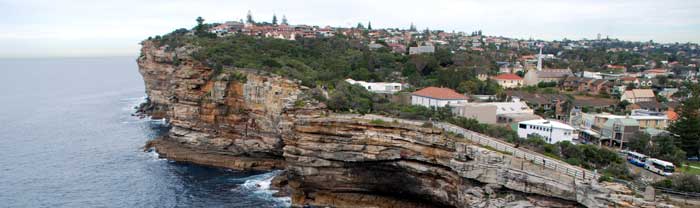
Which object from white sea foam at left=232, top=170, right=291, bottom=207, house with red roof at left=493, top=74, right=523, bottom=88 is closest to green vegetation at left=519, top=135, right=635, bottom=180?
white sea foam at left=232, top=170, right=291, bottom=207

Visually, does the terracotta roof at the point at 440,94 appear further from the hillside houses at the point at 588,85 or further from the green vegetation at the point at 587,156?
the hillside houses at the point at 588,85

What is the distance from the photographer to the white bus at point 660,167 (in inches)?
1007

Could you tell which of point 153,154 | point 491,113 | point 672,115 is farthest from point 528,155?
point 153,154

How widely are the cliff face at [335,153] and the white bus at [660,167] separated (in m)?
5.96

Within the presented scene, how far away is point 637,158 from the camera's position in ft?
91.7

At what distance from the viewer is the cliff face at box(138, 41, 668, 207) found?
84.1 ft

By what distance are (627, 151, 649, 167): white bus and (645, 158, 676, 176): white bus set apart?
384mm

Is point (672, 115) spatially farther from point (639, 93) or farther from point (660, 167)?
point (660, 167)

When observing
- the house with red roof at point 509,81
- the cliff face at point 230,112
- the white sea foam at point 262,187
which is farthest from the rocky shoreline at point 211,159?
the house with red roof at point 509,81

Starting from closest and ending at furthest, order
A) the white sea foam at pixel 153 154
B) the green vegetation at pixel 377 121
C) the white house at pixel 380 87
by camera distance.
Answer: the green vegetation at pixel 377 121
the white sea foam at pixel 153 154
the white house at pixel 380 87

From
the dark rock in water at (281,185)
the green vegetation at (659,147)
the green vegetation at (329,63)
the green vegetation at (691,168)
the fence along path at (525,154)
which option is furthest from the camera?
the green vegetation at (329,63)

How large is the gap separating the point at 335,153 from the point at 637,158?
17248mm

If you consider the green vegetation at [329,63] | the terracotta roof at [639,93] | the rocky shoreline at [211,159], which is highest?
the green vegetation at [329,63]

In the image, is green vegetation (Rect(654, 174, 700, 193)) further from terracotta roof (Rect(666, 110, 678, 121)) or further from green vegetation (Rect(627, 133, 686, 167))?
terracotta roof (Rect(666, 110, 678, 121))
